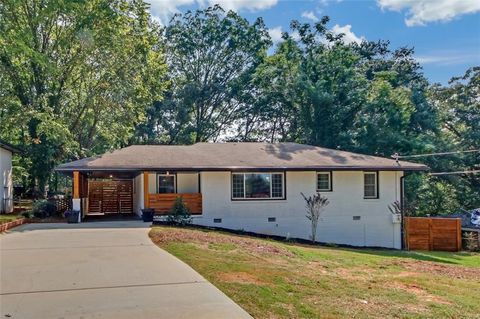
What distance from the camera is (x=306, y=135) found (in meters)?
30.8

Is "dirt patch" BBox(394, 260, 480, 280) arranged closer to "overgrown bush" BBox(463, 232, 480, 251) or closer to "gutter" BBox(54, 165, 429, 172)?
"gutter" BBox(54, 165, 429, 172)

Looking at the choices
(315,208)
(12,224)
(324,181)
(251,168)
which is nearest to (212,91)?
(324,181)

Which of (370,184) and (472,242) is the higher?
(370,184)

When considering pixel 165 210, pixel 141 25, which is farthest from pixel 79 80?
pixel 165 210

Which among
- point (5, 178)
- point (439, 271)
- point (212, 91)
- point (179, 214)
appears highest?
point (212, 91)

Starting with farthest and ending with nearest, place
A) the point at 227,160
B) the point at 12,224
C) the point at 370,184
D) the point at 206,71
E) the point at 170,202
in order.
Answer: the point at 206,71
the point at 370,184
the point at 227,160
the point at 170,202
the point at 12,224

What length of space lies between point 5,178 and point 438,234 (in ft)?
63.6

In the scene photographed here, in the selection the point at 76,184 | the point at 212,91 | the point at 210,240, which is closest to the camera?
the point at 210,240

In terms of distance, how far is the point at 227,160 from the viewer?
17500 mm

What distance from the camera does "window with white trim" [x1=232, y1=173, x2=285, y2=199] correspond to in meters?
17.5

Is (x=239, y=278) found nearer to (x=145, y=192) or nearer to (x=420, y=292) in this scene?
(x=420, y=292)

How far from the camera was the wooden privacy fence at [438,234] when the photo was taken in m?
17.3

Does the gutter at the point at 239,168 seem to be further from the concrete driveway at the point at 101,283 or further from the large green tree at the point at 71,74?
the large green tree at the point at 71,74

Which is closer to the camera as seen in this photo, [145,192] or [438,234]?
[145,192]
